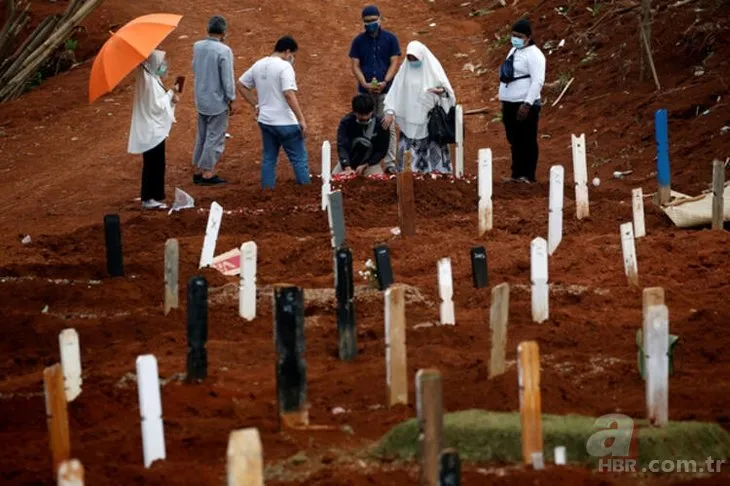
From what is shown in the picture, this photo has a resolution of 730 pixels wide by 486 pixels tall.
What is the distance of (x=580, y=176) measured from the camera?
13359 mm

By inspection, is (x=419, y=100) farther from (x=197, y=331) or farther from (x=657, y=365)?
(x=657, y=365)

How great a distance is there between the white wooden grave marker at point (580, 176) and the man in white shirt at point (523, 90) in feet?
5.99

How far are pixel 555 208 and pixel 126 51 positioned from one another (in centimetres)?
478

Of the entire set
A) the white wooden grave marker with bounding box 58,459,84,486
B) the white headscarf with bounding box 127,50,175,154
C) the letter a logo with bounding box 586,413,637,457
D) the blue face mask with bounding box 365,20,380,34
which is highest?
the blue face mask with bounding box 365,20,380,34

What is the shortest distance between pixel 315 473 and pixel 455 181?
29.4 feet

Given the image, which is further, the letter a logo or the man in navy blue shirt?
the man in navy blue shirt

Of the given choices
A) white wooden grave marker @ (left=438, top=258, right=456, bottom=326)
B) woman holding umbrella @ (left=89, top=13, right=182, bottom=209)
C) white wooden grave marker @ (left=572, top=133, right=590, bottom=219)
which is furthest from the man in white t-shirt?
white wooden grave marker @ (left=438, top=258, right=456, bottom=326)

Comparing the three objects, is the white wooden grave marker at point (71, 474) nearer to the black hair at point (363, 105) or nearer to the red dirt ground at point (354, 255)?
the red dirt ground at point (354, 255)

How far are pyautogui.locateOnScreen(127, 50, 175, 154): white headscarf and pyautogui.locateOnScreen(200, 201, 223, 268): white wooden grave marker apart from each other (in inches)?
126

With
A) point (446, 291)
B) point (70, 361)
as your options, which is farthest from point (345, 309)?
point (70, 361)

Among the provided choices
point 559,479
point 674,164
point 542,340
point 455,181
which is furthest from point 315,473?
point 674,164

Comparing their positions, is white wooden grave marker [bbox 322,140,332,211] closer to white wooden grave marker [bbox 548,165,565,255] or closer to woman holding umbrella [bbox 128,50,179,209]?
woman holding umbrella [bbox 128,50,179,209]

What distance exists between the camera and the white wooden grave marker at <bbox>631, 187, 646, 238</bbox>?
12273 millimetres

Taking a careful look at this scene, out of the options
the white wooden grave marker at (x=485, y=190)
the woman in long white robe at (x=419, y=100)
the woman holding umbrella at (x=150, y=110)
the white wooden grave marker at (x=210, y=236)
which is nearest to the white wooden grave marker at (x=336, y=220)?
the white wooden grave marker at (x=210, y=236)
